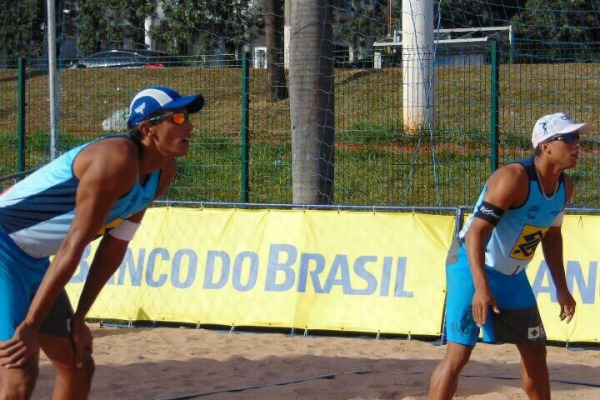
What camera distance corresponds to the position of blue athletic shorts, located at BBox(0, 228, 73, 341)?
420 centimetres

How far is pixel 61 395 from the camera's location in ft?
14.9

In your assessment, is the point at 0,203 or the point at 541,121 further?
the point at 541,121

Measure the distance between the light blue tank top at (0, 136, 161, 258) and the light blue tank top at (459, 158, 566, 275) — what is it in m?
1.99

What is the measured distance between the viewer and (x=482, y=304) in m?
5.07

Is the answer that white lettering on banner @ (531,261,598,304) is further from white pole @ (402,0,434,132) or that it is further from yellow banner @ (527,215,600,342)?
white pole @ (402,0,434,132)

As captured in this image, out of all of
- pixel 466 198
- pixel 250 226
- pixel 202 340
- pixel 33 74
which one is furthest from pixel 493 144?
pixel 33 74

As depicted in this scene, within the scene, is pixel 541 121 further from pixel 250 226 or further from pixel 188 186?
pixel 188 186

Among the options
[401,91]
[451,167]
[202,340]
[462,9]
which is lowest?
[202,340]

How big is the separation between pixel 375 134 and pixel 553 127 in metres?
6.31

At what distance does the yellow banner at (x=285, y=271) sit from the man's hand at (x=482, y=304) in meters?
3.34

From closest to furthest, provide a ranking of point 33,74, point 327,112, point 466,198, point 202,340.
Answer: point 202,340, point 327,112, point 466,198, point 33,74

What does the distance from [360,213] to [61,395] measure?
15.3 feet

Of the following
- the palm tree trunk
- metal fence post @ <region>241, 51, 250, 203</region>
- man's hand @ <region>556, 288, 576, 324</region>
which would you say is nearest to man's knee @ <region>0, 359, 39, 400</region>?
man's hand @ <region>556, 288, 576, 324</region>

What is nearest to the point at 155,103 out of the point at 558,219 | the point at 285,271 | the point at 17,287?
the point at 17,287
